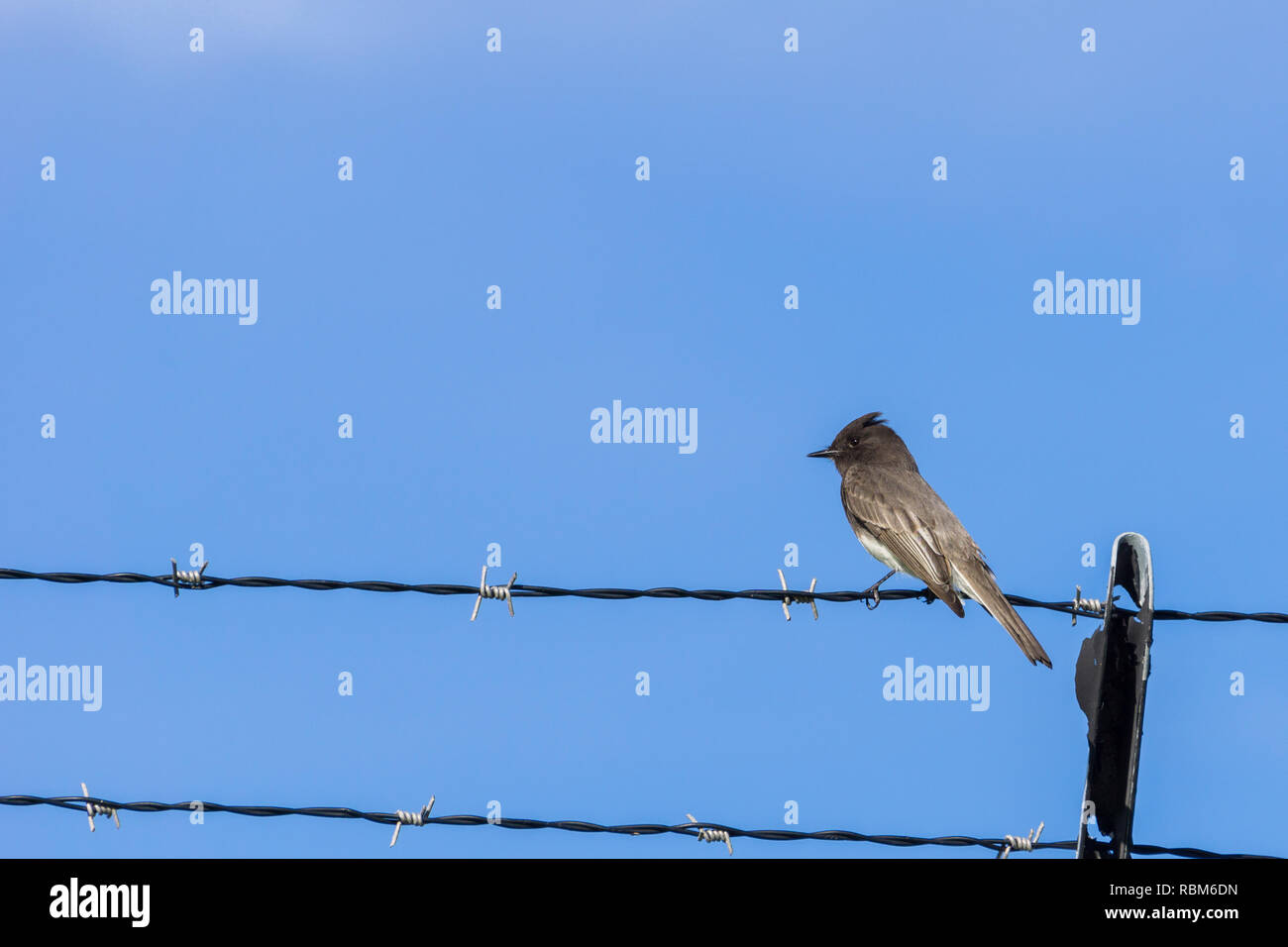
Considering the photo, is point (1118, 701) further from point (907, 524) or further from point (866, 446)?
point (866, 446)

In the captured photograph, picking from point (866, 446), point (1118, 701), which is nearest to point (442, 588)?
point (1118, 701)

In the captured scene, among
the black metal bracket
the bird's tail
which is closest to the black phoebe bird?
the bird's tail

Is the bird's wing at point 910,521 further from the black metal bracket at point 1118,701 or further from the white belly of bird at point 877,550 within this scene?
the black metal bracket at point 1118,701

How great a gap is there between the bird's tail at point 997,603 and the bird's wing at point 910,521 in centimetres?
14

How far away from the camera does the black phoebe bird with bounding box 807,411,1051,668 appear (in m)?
9.08

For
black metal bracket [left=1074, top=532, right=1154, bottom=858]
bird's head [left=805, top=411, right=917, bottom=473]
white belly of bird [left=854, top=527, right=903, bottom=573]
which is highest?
bird's head [left=805, top=411, right=917, bottom=473]

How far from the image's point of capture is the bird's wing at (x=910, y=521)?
9.45 metres

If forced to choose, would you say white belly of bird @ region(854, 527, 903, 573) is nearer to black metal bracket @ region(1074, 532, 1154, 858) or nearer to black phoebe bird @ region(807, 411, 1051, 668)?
black phoebe bird @ region(807, 411, 1051, 668)

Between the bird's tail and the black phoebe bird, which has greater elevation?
the black phoebe bird

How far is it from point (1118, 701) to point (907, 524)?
5.01 metres

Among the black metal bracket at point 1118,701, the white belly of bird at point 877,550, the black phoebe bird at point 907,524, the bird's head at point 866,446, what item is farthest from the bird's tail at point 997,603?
the black metal bracket at point 1118,701
